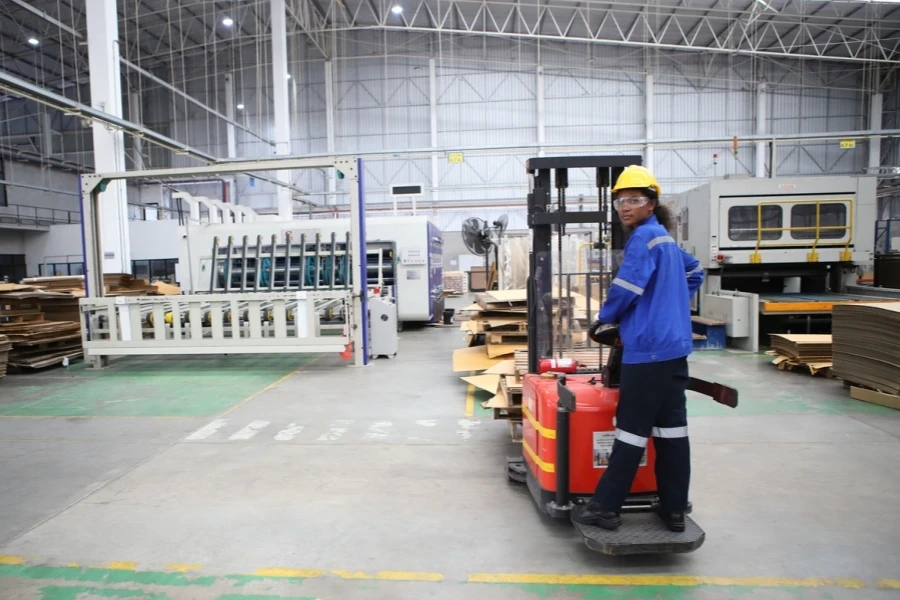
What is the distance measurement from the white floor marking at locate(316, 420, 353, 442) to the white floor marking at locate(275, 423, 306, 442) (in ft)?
0.86

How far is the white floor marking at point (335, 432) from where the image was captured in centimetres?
454

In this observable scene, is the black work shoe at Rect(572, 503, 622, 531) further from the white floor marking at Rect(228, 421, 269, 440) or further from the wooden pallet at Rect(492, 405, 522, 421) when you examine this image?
the white floor marking at Rect(228, 421, 269, 440)

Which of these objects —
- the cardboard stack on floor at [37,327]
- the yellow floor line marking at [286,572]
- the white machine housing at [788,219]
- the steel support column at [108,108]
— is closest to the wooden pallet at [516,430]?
the yellow floor line marking at [286,572]

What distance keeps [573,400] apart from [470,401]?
3265 mm

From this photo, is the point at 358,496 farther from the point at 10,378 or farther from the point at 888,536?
the point at 10,378

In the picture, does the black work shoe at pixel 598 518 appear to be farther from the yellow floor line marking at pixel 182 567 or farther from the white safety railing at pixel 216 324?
the white safety railing at pixel 216 324

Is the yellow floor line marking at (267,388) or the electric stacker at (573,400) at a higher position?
the electric stacker at (573,400)

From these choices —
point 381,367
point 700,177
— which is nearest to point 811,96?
point 700,177

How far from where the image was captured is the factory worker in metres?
2.40

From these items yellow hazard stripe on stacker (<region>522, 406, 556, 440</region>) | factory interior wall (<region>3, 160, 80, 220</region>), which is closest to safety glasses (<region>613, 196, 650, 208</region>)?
yellow hazard stripe on stacker (<region>522, 406, 556, 440</region>)

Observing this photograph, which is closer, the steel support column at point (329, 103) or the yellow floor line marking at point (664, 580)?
the yellow floor line marking at point (664, 580)

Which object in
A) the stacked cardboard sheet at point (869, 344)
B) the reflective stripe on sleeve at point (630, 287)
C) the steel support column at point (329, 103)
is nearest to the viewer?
the reflective stripe on sleeve at point (630, 287)

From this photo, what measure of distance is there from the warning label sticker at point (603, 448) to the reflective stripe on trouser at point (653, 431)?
7.1 inches

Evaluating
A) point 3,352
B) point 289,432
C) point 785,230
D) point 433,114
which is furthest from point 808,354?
point 433,114
